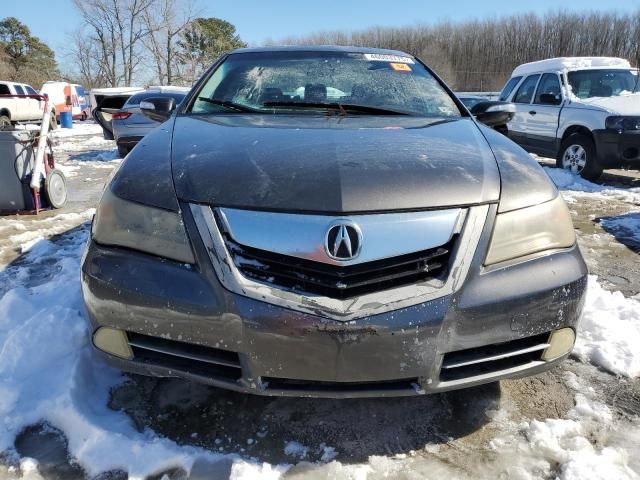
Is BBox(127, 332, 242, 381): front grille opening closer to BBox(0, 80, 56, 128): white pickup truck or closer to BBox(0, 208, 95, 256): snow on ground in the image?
BBox(0, 208, 95, 256): snow on ground

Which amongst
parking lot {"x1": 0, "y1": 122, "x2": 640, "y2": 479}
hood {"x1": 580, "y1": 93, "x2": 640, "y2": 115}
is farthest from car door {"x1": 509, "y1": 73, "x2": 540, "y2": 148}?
parking lot {"x1": 0, "y1": 122, "x2": 640, "y2": 479}

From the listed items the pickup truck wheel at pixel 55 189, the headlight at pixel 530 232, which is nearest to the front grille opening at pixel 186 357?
the headlight at pixel 530 232

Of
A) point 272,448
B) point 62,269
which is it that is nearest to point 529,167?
point 272,448

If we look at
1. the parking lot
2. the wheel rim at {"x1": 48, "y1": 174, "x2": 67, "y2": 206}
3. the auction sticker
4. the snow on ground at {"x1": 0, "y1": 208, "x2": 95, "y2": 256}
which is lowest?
the snow on ground at {"x1": 0, "y1": 208, "x2": 95, "y2": 256}

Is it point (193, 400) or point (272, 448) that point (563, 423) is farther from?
point (193, 400)

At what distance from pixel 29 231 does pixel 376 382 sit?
429 centimetres

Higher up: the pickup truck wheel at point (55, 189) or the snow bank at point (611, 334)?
the pickup truck wheel at point (55, 189)

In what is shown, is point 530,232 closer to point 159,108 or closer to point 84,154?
point 159,108

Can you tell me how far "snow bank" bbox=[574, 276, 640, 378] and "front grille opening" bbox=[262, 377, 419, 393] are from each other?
1.27 m

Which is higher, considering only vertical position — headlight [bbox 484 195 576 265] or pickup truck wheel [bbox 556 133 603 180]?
headlight [bbox 484 195 576 265]

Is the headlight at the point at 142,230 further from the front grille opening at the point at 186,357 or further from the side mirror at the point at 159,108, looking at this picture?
the side mirror at the point at 159,108

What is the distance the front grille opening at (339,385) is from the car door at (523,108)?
821 cm

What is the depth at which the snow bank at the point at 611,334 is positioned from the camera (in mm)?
2336

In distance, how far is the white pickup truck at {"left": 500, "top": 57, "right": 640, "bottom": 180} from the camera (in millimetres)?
7059
